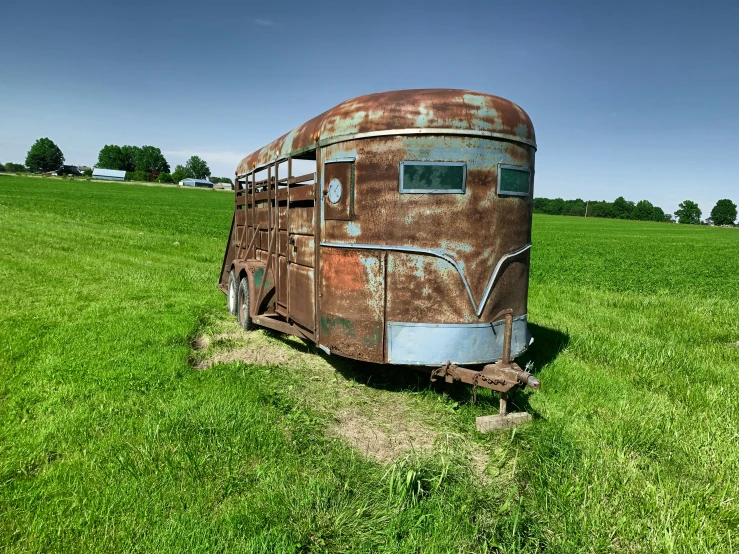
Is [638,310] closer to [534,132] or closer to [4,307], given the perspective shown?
[534,132]

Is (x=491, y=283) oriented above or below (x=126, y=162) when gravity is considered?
below

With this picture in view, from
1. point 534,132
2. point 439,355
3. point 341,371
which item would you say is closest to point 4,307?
point 341,371

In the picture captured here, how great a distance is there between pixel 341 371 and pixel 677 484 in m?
3.55

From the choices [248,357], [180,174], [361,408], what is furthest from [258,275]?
[180,174]

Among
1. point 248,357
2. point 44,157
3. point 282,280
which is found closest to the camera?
point 248,357

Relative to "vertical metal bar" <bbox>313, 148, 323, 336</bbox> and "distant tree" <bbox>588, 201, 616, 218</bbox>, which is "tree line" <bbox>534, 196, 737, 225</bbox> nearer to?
"distant tree" <bbox>588, 201, 616, 218</bbox>

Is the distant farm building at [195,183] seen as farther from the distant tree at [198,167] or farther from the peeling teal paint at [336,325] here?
the peeling teal paint at [336,325]

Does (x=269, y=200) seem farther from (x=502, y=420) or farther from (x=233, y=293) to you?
(x=502, y=420)

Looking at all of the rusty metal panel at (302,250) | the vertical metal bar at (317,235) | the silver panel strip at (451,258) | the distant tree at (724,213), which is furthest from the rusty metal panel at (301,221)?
the distant tree at (724,213)

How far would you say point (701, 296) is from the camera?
12.4 metres

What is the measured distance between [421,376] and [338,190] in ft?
7.93

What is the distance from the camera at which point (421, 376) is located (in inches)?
228

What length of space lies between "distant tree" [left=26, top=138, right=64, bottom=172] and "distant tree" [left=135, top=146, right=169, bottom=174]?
20.6m

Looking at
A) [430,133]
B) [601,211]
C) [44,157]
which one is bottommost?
[430,133]
